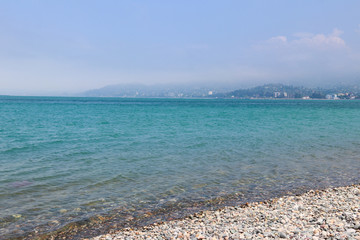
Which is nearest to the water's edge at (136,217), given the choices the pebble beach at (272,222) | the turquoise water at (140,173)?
the turquoise water at (140,173)

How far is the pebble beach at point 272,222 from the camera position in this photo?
23.7ft

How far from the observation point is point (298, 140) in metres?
26.7

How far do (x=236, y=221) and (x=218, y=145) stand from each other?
1520cm

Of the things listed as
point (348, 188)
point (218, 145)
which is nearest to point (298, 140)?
point (218, 145)

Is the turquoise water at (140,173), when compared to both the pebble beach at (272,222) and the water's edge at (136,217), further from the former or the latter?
the pebble beach at (272,222)

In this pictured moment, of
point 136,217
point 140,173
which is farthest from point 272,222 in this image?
point 140,173

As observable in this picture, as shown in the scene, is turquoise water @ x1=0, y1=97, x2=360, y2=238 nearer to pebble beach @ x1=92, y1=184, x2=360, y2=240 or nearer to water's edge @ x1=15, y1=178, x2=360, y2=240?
water's edge @ x1=15, y1=178, x2=360, y2=240

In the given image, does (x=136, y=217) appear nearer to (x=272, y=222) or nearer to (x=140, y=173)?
(x=272, y=222)

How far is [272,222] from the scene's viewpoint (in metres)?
8.18

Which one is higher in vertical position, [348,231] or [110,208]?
[348,231]

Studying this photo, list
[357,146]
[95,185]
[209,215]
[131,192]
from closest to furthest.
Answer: [209,215], [131,192], [95,185], [357,146]

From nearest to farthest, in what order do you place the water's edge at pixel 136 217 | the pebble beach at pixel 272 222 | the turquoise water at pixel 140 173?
the pebble beach at pixel 272 222 → the water's edge at pixel 136 217 → the turquoise water at pixel 140 173

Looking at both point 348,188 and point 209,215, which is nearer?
point 209,215

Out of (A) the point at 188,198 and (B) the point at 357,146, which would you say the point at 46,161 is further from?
(B) the point at 357,146
